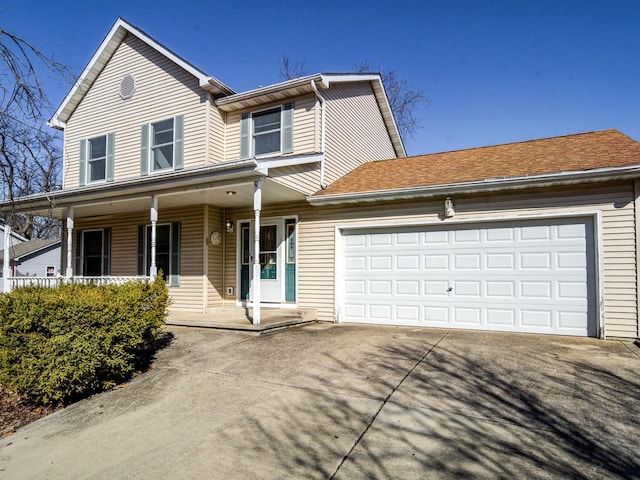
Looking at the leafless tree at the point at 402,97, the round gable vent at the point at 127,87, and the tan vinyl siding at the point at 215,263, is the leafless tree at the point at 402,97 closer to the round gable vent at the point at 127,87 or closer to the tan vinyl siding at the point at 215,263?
the round gable vent at the point at 127,87

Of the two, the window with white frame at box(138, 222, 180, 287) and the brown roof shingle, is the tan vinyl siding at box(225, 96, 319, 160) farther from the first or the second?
the window with white frame at box(138, 222, 180, 287)

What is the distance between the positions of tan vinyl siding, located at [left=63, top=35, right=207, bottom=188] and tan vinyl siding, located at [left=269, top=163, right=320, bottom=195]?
303 cm

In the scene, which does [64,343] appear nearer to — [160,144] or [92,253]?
[160,144]

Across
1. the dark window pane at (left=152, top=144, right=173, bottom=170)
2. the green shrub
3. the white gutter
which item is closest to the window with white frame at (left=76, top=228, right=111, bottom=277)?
the dark window pane at (left=152, top=144, right=173, bottom=170)

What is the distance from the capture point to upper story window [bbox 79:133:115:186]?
11984 millimetres

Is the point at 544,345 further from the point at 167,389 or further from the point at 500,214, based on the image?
the point at 167,389

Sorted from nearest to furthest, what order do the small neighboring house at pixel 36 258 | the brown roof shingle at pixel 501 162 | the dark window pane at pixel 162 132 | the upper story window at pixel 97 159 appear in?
1. the brown roof shingle at pixel 501 162
2. the dark window pane at pixel 162 132
3. the upper story window at pixel 97 159
4. the small neighboring house at pixel 36 258

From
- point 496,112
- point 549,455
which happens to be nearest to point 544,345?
point 549,455

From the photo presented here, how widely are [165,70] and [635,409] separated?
1236 cm

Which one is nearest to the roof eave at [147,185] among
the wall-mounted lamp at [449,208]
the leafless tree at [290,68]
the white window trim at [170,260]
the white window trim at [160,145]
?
the white window trim at [170,260]

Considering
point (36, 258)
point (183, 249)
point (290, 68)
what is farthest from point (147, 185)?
point (36, 258)

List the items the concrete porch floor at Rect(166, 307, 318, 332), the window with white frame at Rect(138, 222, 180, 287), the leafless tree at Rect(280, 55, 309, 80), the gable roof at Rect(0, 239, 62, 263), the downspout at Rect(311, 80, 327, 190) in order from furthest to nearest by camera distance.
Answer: the gable roof at Rect(0, 239, 62, 263) < the leafless tree at Rect(280, 55, 309, 80) < the window with white frame at Rect(138, 222, 180, 287) < the downspout at Rect(311, 80, 327, 190) < the concrete porch floor at Rect(166, 307, 318, 332)

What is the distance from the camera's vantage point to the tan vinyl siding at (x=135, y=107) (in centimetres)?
1071

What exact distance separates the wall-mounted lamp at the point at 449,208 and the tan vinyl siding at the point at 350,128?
327 cm
